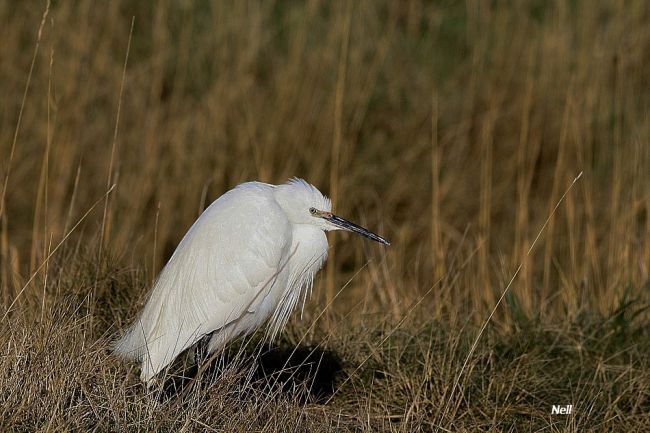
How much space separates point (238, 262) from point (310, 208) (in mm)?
287

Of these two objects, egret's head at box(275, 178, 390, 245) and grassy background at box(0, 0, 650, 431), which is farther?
grassy background at box(0, 0, 650, 431)

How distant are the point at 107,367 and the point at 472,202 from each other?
3.36 metres

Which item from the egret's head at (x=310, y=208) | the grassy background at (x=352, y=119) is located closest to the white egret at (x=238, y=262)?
the egret's head at (x=310, y=208)

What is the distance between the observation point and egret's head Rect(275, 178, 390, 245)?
10.3 ft

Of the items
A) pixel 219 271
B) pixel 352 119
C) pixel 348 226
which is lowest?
pixel 352 119

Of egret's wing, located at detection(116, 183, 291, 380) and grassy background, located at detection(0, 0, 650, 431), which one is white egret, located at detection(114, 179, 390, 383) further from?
grassy background, located at detection(0, 0, 650, 431)

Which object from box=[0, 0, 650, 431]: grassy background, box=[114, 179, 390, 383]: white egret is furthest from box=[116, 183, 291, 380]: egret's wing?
box=[0, 0, 650, 431]: grassy background

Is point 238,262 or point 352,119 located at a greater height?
point 238,262

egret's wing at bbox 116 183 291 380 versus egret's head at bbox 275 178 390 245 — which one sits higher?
egret's head at bbox 275 178 390 245

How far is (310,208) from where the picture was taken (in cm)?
315

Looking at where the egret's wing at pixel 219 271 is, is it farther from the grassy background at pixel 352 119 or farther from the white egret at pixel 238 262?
the grassy background at pixel 352 119

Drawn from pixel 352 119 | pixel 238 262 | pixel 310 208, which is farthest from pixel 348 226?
pixel 352 119

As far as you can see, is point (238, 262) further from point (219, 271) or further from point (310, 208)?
point (310, 208)

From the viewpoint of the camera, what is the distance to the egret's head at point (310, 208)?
10.3 feet
